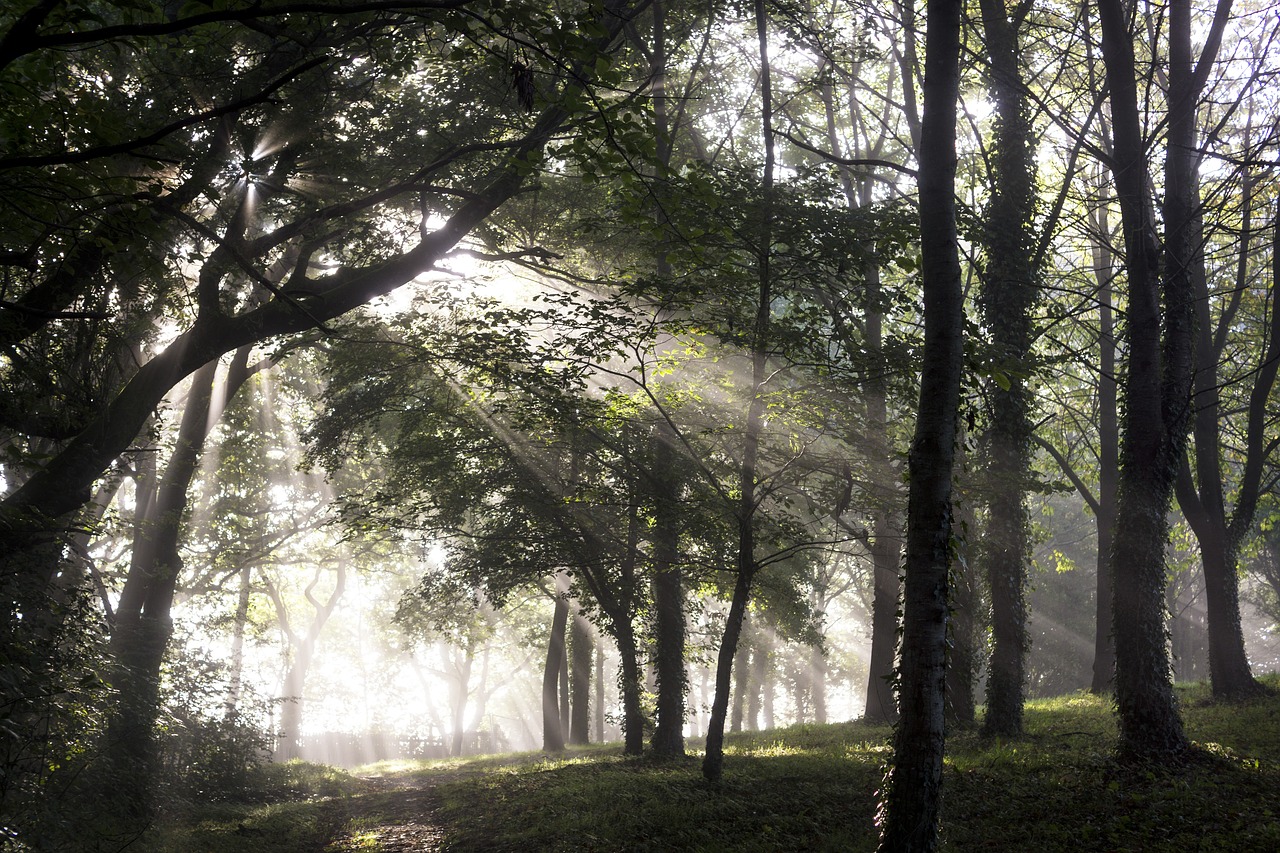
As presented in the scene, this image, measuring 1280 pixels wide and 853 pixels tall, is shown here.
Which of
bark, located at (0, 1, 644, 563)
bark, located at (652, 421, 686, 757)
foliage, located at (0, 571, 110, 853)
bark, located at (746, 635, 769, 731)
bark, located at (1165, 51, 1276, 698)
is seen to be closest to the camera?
foliage, located at (0, 571, 110, 853)

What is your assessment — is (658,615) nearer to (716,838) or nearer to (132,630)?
(716,838)

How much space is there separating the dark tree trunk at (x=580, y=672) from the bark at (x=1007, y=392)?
42.4 ft

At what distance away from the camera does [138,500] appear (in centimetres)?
2352

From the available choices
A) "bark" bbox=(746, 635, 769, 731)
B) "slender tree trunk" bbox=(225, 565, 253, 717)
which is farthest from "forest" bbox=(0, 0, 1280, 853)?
"bark" bbox=(746, 635, 769, 731)

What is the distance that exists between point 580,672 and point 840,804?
15.7 meters

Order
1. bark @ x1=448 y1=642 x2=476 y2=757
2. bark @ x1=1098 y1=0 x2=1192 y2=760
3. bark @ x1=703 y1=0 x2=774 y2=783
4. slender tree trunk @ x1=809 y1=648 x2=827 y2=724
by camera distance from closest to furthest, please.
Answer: bark @ x1=1098 y1=0 x2=1192 y2=760, bark @ x1=703 y1=0 x2=774 y2=783, bark @ x1=448 y1=642 x2=476 y2=757, slender tree trunk @ x1=809 y1=648 x2=827 y2=724

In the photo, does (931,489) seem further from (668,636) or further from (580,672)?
(580,672)

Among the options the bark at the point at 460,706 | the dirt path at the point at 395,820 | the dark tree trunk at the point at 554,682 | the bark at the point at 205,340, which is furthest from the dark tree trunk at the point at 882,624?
the bark at the point at 460,706

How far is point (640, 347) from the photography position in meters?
11.4

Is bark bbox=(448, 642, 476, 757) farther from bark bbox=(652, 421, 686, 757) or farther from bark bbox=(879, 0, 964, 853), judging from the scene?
bark bbox=(879, 0, 964, 853)

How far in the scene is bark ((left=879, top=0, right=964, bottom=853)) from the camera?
5809 mm

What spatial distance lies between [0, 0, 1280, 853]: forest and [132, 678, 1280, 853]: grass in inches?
5.1

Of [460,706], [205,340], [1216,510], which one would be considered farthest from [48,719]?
[460,706]

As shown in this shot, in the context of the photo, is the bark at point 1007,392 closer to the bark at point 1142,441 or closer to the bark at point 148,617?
the bark at point 1142,441
